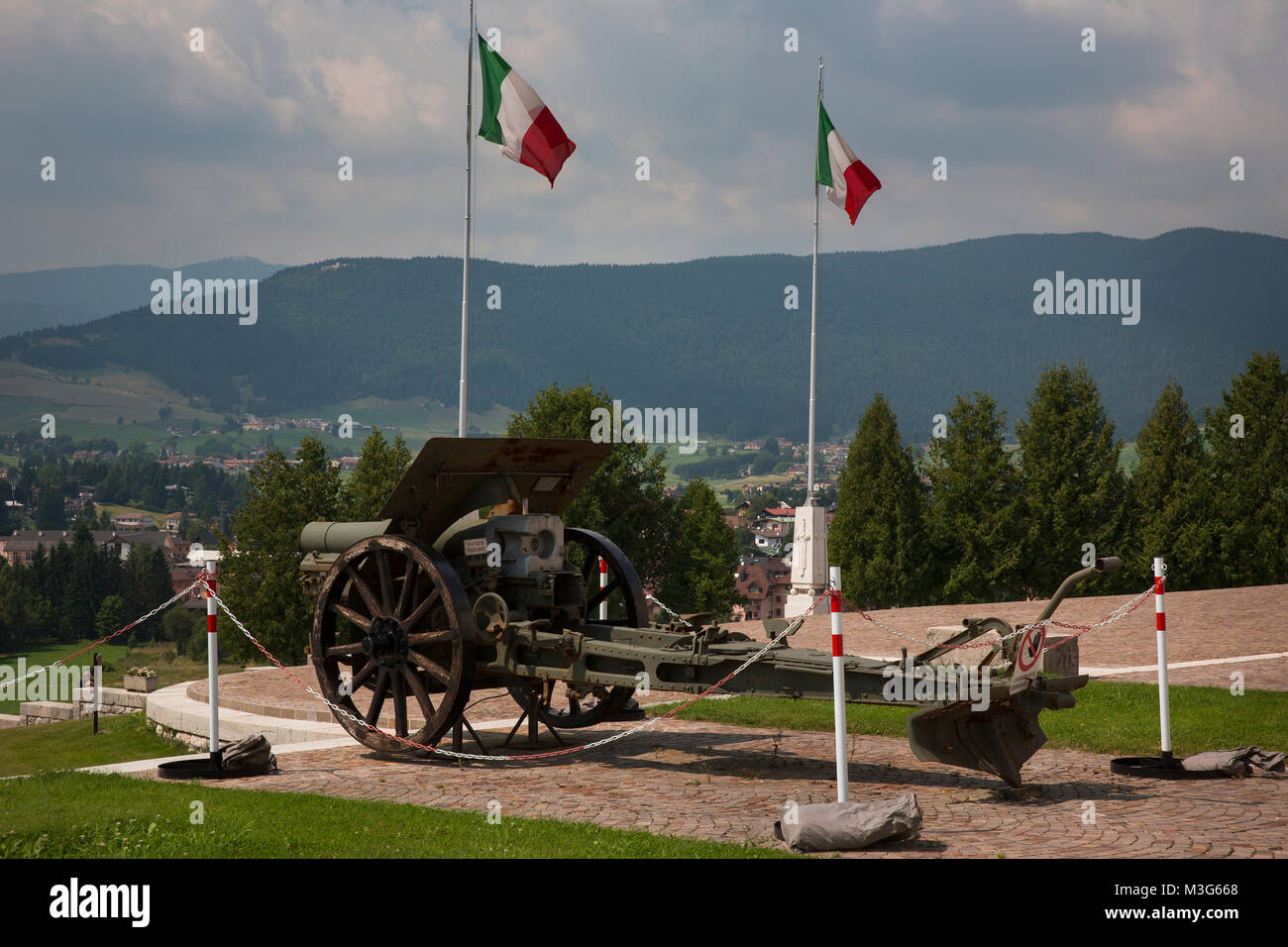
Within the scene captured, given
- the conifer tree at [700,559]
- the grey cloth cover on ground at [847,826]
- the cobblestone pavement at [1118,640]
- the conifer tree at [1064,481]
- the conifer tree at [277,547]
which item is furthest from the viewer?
the conifer tree at [700,559]

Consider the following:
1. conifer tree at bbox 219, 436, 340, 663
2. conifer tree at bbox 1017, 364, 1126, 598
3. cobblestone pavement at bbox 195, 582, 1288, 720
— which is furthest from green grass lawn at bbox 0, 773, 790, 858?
conifer tree at bbox 1017, 364, 1126, 598

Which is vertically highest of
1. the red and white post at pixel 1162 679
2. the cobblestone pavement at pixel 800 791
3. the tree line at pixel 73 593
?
the red and white post at pixel 1162 679

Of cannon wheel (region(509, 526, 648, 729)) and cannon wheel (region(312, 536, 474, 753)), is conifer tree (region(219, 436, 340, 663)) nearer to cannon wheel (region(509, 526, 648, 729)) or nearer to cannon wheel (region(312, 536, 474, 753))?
cannon wheel (region(509, 526, 648, 729))

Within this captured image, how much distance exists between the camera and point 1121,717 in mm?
12508

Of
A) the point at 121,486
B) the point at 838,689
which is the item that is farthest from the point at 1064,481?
the point at 121,486

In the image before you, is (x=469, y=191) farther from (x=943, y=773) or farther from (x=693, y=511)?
(x=693, y=511)

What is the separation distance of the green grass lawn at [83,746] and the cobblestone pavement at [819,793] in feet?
19.5

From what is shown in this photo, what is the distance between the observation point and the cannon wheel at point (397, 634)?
1010cm

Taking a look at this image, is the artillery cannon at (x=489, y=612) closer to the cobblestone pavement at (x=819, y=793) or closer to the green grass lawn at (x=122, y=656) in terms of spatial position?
the cobblestone pavement at (x=819, y=793)

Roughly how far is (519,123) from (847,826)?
12.9 metres

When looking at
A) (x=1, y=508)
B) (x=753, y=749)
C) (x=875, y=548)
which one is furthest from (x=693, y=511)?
(x=1, y=508)

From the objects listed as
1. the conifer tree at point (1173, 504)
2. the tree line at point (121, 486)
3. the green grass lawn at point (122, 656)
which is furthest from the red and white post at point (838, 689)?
the tree line at point (121, 486)

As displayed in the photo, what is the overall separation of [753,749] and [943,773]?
1923mm

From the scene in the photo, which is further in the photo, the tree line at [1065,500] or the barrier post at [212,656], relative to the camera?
the tree line at [1065,500]
